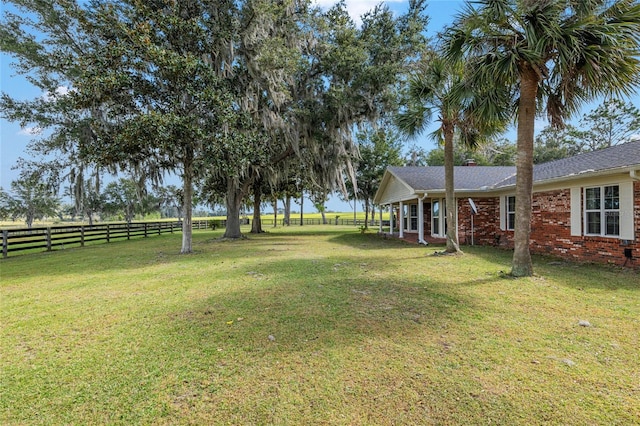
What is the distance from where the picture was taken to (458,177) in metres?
14.0

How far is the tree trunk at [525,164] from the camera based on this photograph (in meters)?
6.29

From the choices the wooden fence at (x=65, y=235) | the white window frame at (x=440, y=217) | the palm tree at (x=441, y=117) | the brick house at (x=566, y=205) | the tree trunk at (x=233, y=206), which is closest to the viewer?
the brick house at (x=566, y=205)

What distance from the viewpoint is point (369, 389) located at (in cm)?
252

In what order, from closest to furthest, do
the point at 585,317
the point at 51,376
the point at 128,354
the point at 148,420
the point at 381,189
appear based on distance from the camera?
the point at 148,420 < the point at 51,376 < the point at 128,354 < the point at 585,317 < the point at 381,189

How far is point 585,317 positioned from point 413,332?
7.82 ft

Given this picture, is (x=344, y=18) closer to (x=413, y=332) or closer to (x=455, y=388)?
(x=413, y=332)

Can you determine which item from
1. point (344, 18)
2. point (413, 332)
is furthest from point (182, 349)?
point (344, 18)

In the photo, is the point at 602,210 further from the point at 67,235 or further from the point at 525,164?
the point at 67,235

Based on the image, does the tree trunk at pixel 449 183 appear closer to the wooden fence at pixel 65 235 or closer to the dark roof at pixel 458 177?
the dark roof at pixel 458 177

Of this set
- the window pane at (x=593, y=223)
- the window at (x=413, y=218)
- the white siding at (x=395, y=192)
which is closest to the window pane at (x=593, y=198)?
the window pane at (x=593, y=223)

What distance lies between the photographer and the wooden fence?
11.5m

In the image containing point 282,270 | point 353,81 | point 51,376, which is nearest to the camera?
point 51,376

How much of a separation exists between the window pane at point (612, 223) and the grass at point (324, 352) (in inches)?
79.1

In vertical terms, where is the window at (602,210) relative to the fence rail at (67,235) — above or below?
above
